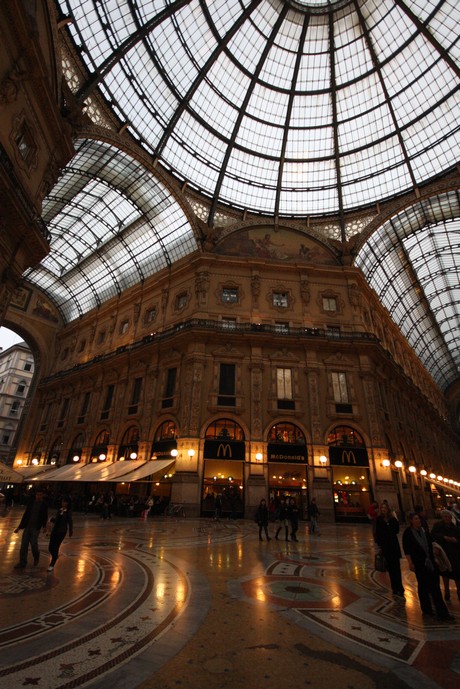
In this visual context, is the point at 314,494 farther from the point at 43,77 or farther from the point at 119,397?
the point at 43,77

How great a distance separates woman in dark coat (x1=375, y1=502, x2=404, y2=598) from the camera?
23.5ft

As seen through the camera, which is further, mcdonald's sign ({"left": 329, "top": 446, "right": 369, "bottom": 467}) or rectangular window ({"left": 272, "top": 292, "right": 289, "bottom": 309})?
rectangular window ({"left": 272, "top": 292, "right": 289, "bottom": 309})

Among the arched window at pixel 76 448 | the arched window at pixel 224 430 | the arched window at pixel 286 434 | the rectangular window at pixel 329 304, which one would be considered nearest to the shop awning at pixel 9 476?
the arched window at pixel 224 430

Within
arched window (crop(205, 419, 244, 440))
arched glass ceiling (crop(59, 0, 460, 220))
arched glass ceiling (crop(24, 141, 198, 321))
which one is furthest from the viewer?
arched glass ceiling (crop(24, 141, 198, 321))

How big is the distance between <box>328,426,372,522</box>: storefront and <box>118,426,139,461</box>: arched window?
1472 centimetres

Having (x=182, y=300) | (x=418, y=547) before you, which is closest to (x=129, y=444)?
(x=182, y=300)

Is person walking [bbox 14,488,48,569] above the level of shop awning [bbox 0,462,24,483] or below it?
below

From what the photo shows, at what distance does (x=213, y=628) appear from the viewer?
193 inches

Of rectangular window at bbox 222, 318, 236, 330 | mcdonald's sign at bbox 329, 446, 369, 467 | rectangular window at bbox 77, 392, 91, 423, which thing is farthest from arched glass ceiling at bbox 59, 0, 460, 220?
mcdonald's sign at bbox 329, 446, 369, 467

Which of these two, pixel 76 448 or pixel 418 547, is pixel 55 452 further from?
pixel 418 547

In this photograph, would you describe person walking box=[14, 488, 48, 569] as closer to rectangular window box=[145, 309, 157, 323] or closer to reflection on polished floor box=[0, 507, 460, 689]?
reflection on polished floor box=[0, 507, 460, 689]

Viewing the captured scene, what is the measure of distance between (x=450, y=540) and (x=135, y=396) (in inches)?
1064

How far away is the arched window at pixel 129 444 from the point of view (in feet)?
91.6

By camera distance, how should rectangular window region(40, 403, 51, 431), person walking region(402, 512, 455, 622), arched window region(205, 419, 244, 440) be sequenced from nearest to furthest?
person walking region(402, 512, 455, 622), arched window region(205, 419, 244, 440), rectangular window region(40, 403, 51, 431)
